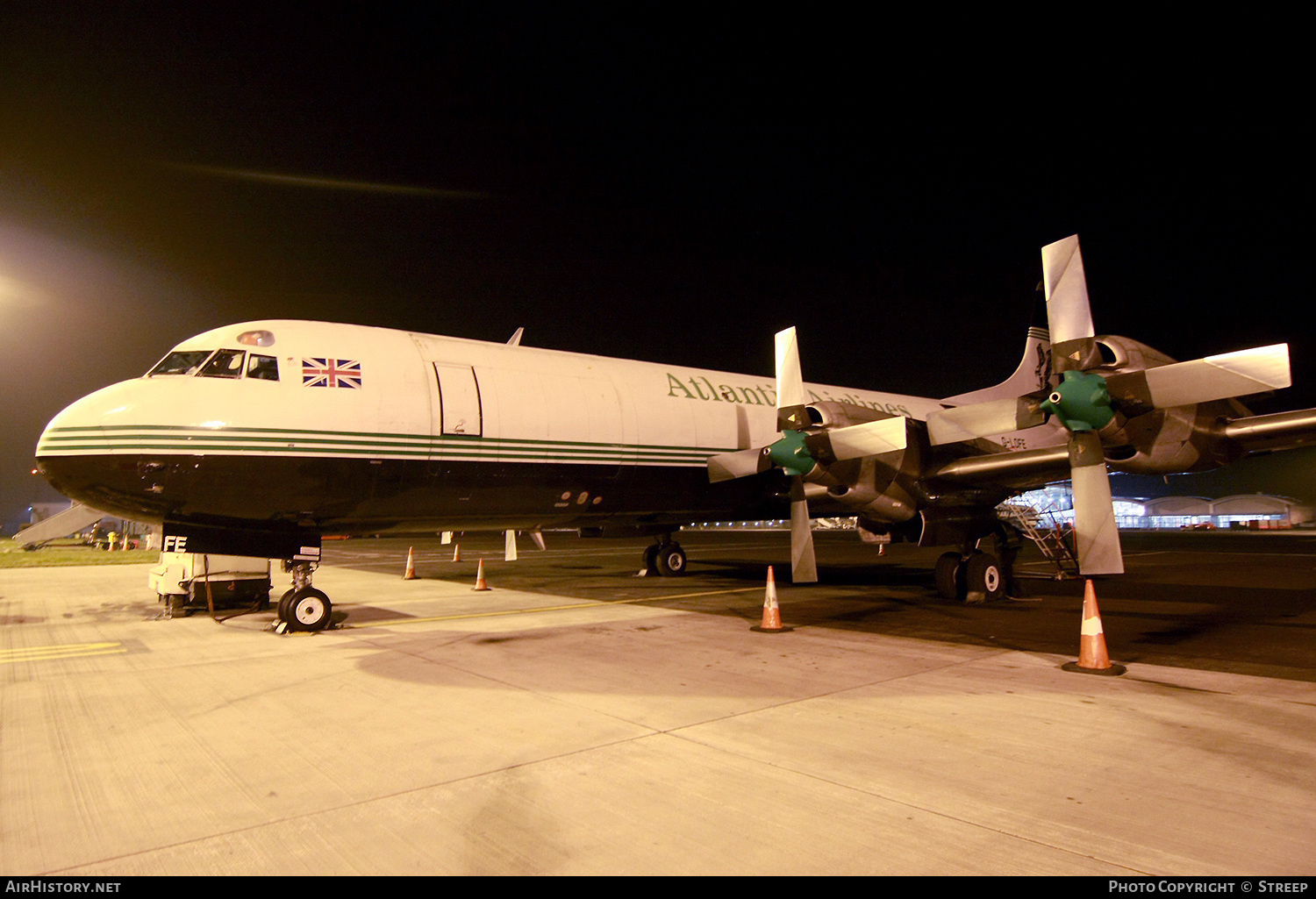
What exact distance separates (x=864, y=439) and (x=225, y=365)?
9241 millimetres

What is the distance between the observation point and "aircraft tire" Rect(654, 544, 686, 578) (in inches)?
727

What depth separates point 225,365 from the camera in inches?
380

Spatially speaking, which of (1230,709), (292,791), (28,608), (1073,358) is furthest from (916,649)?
(28,608)

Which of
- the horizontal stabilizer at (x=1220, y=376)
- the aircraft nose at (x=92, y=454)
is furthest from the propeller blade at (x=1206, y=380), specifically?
the aircraft nose at (x=92, y=454)

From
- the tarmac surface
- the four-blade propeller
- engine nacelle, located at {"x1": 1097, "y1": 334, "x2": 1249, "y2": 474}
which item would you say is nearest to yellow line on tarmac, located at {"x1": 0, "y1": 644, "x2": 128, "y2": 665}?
the tarmac surface

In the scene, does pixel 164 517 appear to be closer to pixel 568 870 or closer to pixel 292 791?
pixel 292 791

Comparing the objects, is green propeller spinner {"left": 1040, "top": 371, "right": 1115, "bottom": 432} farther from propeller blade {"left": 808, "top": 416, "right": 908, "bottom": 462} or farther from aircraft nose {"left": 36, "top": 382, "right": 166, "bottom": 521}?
aircraft nose {"left": 36, "top": 382, "right": 166, "bottom": 521}

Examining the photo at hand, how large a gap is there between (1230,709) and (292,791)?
23.6 feet

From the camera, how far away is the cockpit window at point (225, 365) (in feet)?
31.4

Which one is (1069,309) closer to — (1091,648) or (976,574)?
(1091,648)

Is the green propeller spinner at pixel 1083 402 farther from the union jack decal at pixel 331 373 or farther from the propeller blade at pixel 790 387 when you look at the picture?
the union jack decal at pixel 331 373

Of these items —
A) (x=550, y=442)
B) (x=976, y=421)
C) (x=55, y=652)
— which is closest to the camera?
(x=55, y=652)

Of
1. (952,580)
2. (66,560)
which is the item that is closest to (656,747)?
(952,580)

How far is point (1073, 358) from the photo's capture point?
8.92m
